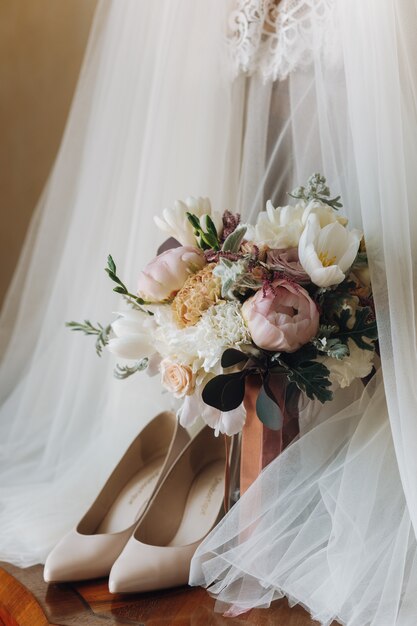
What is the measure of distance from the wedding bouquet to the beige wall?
38.5 inches

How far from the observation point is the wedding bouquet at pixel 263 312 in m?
0.65

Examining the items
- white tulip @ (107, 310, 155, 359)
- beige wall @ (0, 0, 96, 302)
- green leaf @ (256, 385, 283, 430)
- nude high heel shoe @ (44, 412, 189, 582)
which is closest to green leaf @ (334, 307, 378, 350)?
green leaf @ (256, 385, 283, 430)

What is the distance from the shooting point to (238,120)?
1.03 meters

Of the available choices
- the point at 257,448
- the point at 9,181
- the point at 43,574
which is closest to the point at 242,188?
the point at 257,448

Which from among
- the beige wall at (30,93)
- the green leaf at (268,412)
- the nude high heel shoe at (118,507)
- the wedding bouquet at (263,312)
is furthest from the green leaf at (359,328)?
the beige wall at (30,93)

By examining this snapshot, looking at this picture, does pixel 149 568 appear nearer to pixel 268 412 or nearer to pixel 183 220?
pixel 268 412

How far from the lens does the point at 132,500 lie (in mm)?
903

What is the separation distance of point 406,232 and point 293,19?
416mm

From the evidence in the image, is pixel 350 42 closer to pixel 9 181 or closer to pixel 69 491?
pixel 69 491

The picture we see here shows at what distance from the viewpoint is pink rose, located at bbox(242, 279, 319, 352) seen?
64 cm

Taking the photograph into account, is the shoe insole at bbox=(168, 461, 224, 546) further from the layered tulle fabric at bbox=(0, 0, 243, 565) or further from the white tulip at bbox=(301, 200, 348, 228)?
the white tulip at bbox=(301, 200, 348, 228)

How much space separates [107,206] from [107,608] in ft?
2.16

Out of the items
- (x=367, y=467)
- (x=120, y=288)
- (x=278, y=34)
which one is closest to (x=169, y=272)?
(x=120, y=288)

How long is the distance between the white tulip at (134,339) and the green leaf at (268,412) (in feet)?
0.49
